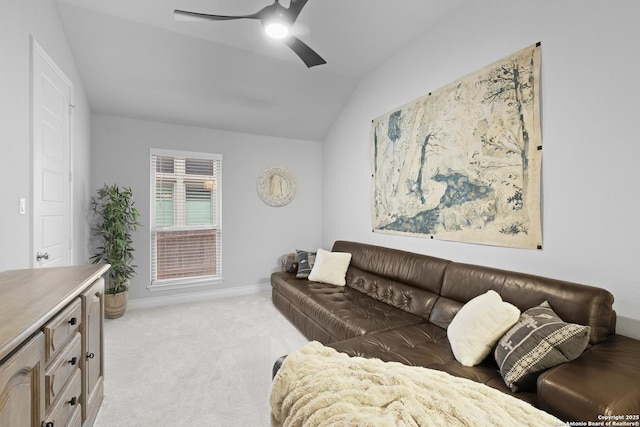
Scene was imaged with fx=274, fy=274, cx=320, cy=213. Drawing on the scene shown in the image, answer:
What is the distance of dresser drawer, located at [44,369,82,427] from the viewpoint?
3.73 feet

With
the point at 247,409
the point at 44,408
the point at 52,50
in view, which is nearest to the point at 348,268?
the point at 247,409

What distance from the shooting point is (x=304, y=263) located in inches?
152

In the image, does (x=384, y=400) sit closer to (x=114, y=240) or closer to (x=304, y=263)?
(x=304, y=263)

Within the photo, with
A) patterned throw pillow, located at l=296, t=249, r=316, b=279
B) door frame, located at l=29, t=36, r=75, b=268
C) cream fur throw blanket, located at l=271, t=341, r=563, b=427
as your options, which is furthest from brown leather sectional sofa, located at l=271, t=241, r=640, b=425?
door frame, located at l=29, t=36, r=75, b=268

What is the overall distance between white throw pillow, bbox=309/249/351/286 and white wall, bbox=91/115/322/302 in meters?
1.33

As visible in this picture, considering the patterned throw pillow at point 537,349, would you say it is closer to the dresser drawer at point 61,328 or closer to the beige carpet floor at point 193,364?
the beige carpet floor at point 193,364

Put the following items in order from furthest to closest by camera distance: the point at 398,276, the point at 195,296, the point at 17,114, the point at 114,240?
the point at 195,296, the point at 114,240, the point at 398,276, the point at 17,114

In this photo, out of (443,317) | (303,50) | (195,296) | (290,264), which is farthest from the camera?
(195,296)

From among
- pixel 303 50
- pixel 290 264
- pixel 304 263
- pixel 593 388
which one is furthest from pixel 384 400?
pixel 290 264

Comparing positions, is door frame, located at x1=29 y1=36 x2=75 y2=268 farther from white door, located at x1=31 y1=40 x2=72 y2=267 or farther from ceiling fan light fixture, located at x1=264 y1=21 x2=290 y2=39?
ceiling fan light fixture, located at x1=264 y1=21 x2=290 y2=39

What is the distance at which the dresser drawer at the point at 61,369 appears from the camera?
108cm

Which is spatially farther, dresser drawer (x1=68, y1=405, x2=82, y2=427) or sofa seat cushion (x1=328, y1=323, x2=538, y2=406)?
sofa seat cushion (x1=328, y1=323, x2=538, y2=406)

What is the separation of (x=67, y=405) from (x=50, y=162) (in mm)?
1941

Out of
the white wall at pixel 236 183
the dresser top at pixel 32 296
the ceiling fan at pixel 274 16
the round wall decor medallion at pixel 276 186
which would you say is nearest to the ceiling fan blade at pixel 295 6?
the ceiling fan at pixel 274 16
